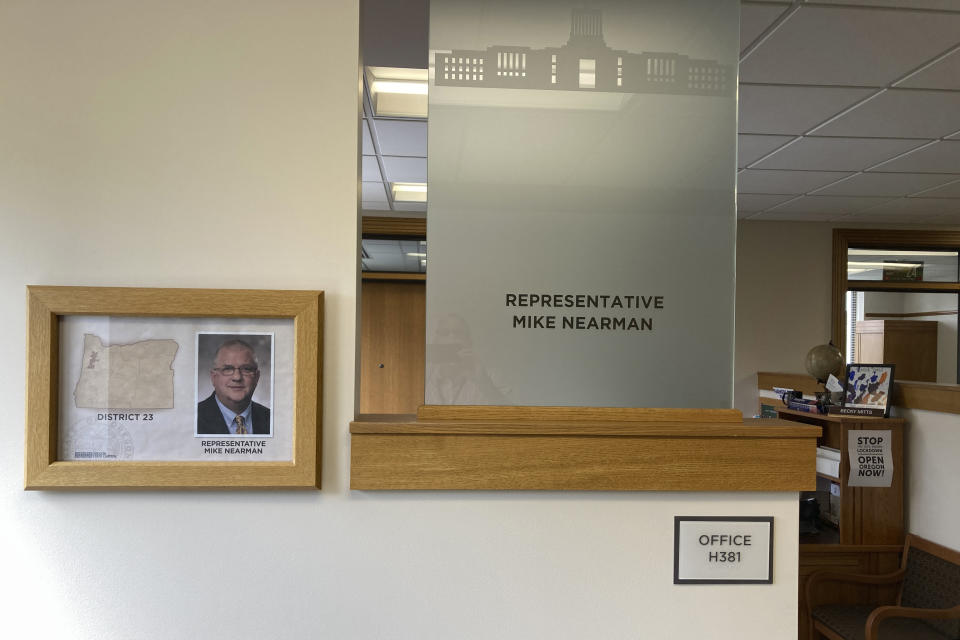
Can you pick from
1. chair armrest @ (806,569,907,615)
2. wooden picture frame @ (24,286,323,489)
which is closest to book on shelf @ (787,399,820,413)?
chair armrest @ (806,569,907,615)

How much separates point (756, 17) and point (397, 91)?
1.72m

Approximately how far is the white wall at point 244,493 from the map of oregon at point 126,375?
0.11 meters

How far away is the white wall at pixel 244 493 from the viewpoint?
1.07 m

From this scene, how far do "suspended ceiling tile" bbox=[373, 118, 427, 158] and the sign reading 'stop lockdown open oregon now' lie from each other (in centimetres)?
239

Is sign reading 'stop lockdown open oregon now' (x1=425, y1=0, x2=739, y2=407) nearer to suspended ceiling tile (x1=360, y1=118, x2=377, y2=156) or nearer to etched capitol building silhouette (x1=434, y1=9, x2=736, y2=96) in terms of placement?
etched capitol building silhouette (x1=434, y1=9, x2=736, y2=96)

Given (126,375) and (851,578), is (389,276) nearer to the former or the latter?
(851,578)

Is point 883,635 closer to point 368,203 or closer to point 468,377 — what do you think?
point 468,377

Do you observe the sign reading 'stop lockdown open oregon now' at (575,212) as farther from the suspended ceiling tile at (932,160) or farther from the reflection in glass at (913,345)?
the reflection in glass at (913,345)

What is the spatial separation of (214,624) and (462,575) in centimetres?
43

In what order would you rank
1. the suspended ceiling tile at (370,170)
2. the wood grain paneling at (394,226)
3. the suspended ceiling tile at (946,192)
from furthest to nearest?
the wood grain paneling at (394,226), the suspended ceiling tile at (946,192), the suspended ceiling tile at (370,170)

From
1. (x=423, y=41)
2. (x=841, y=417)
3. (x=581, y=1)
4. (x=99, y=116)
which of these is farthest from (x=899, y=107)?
(x=99, y=116)

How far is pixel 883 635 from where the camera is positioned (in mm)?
2811

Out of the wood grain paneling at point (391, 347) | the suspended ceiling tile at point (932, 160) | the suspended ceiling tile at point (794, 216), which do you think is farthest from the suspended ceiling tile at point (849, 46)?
the wood grain paneling at point (391, 347)

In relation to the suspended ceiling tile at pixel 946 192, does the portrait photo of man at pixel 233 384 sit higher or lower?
lower
